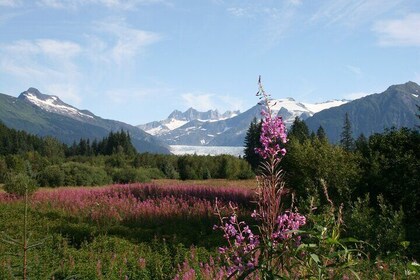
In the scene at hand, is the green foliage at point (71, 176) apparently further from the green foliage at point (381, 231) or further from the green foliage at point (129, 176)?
the green foliage at point (381, 231)

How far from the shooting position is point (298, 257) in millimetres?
2578

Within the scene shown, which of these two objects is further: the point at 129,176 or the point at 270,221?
the point at 129,176

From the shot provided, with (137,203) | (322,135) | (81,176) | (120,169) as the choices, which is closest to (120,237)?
(137,203)

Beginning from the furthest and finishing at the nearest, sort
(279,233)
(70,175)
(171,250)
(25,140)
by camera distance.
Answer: (25,140)
(70,175)
(171,250)
(279,233)

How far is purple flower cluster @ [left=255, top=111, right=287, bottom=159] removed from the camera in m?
2.61

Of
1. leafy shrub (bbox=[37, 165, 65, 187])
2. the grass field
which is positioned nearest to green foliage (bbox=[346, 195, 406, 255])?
the grass field

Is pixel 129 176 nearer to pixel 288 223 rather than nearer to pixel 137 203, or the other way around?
pixel 137 203

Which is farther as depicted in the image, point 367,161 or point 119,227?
point 367,161

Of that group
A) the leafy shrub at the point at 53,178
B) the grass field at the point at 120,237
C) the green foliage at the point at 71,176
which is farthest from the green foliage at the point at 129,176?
the grass field at the point at 120,237

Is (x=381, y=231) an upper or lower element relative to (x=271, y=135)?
lower

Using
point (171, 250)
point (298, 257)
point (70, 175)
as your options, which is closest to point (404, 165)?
point (171, 250)

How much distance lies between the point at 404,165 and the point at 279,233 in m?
13.2

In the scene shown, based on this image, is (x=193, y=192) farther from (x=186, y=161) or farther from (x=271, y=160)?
(x=186, y=161)

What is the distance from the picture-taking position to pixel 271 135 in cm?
266
